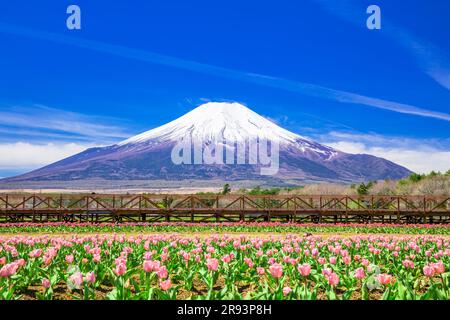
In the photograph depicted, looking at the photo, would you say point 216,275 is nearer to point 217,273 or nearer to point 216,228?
point 217,273

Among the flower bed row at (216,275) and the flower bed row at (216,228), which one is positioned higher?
the flower bed row at (216,275)

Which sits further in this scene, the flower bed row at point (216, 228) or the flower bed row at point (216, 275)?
the flower bed row at point (216, 228)

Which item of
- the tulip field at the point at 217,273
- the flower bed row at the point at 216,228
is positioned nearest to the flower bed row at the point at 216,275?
the tulip field at the point at 217,273

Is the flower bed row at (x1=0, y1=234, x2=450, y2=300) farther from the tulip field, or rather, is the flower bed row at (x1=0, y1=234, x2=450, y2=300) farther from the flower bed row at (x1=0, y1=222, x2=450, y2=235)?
the flower bed row at (x1=0, y1=222, x2=450, y2=235)

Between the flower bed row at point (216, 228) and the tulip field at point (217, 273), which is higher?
the tulip field at point (217, 273)

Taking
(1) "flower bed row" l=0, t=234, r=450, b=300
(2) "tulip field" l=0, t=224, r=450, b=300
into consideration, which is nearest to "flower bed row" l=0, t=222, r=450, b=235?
(2) "tulip field" l=0, t=224, r=450, b=300

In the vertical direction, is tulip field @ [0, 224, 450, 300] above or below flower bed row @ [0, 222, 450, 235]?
above

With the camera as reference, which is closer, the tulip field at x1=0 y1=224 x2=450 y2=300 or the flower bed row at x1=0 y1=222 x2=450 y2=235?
the tulip field at x1=0 y1=224 x2=450 y2=300

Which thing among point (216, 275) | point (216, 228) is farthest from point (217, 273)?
point (216, 228)

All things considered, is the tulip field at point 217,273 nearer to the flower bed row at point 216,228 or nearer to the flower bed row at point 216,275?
the flower bed row at point 216,275
